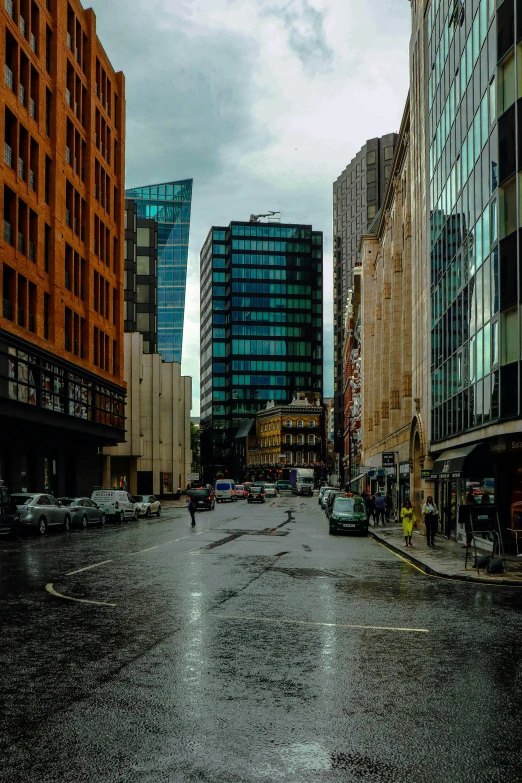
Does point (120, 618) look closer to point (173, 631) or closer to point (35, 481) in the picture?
point (173, 631)

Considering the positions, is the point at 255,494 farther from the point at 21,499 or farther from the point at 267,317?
the point at 267,317

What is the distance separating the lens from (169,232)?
18412 cm

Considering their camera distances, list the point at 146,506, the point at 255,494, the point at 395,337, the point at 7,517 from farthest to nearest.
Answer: the point at 255,494 → the point at 395,337 → the point at 146,506 → the point at 7,517

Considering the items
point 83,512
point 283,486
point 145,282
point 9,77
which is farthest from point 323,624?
point 283,486

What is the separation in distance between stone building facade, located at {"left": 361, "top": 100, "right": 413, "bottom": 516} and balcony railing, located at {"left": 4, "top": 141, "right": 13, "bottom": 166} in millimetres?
23689

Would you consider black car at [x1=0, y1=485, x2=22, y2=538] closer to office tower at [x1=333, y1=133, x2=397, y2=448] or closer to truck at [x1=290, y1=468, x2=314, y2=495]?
truck at [x1=290, y1=468, x2=314, y2=495]

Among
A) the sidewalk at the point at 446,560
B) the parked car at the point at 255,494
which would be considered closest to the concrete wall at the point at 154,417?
the parked car at the point at 255,494

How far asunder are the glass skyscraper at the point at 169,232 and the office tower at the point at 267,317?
11172mm

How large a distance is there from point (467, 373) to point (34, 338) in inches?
911

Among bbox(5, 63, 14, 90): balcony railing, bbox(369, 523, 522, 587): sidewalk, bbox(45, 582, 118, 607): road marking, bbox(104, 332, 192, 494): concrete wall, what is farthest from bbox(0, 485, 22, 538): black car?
bbox(104, 332, 192, 494): concrete wall

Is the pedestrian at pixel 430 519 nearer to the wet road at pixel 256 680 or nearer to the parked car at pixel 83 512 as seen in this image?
the wet road at pixel 256 680

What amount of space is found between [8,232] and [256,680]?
35.3 m

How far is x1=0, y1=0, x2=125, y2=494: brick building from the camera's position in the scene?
40.0 m

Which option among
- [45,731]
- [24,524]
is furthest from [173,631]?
[24,524]
